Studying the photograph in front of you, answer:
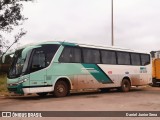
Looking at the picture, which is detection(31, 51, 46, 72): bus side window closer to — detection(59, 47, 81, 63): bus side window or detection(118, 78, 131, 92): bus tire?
detection(59, 47, 81, 63): bus side window

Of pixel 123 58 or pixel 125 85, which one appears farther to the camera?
pixel 125 85

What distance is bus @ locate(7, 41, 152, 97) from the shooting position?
16984mm

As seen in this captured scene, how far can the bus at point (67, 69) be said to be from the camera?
17.0 meters

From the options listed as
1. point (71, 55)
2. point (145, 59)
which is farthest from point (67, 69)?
point (145, 59)

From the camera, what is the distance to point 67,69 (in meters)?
18.5

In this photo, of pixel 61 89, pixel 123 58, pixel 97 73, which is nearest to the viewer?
pixel 61 89

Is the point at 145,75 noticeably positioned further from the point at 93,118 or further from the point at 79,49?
the point at 93,118

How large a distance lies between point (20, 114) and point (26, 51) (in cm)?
669

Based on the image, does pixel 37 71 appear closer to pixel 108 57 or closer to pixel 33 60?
pixel 33 60

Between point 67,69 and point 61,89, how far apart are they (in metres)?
1.13

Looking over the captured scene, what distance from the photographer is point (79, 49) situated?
64.0 feet

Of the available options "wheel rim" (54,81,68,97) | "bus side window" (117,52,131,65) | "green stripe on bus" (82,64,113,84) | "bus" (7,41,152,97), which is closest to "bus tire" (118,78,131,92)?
"bus" (7,41,152,97)

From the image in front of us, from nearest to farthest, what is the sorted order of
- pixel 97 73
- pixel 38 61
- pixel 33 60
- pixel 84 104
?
pixel 84 104, pixel 33 60, pixel 38 61, pixel 97 73

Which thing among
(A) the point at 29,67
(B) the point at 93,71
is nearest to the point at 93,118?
(A) the point at 29,67
